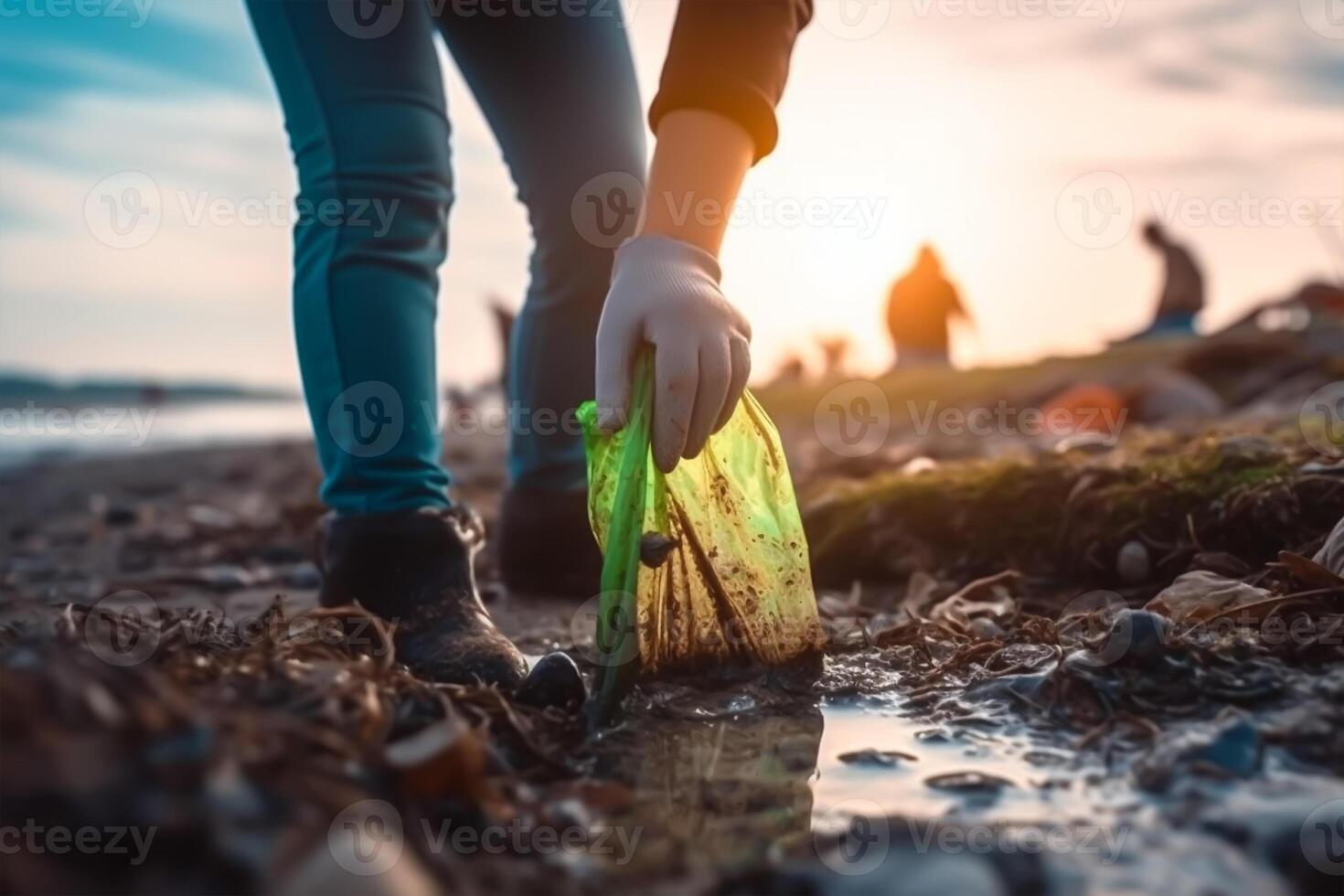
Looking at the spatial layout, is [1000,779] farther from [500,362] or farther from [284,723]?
[500,362]

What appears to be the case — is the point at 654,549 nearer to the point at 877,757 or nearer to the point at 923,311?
the point at 877,757

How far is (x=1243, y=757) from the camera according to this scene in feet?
4.34

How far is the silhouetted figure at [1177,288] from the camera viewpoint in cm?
1669

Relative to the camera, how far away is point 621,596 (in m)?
1.70

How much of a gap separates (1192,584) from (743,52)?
56.0 inches
